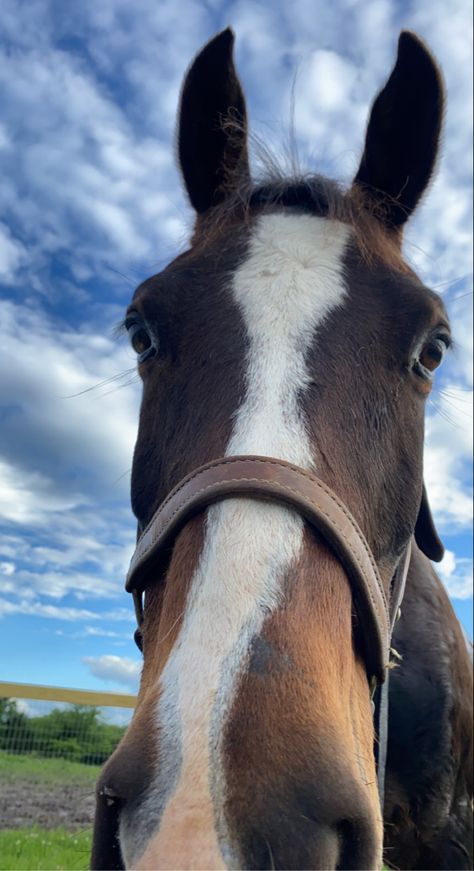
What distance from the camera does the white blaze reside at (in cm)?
132

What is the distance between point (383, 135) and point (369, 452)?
1852 mm

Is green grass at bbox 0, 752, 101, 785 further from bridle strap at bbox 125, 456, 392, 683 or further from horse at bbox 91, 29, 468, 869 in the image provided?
bridle strap at bbox 125, 456, 392, 683

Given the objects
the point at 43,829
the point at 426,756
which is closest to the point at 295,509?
the point at 426,756

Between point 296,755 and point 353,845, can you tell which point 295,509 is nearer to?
point 296,755

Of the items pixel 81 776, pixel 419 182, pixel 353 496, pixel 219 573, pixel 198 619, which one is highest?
pixel 419 182

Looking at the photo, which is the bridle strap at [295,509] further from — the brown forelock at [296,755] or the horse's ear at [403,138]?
the horse's ear at [403,138]

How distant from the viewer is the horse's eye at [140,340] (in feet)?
8.69

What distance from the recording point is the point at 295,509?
1690 mm

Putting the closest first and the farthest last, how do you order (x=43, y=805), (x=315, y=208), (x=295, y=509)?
(x=295, y=509) < (x=315, y=208) < (x=43, y=805)

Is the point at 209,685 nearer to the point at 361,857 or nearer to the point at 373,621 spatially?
the point at 361,857

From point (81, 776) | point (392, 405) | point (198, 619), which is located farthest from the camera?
point (81, 776)

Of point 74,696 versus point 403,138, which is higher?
point 403,138

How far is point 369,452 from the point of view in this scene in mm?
2156

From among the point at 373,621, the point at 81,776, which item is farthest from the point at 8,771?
the point at 373,621
